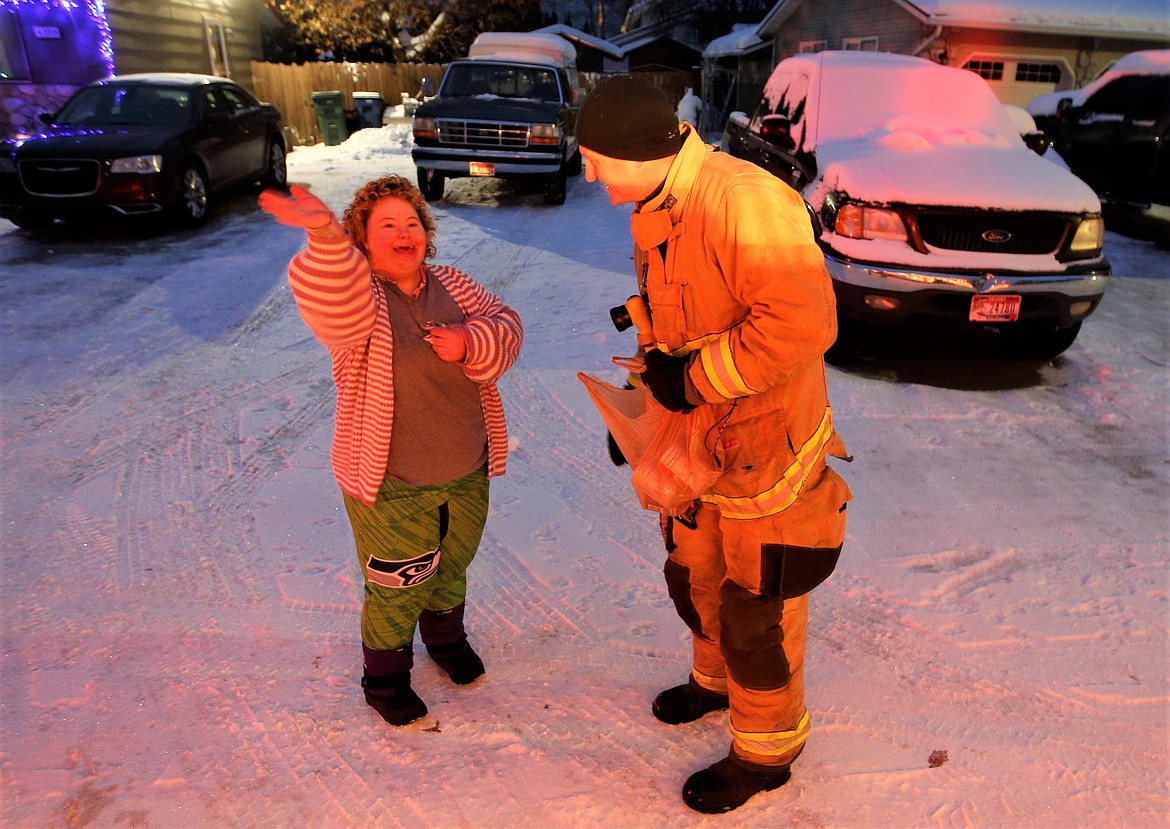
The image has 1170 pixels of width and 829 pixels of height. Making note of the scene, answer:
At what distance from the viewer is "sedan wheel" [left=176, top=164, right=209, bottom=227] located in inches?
366

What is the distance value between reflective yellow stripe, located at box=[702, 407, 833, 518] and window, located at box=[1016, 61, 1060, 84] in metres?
19.3

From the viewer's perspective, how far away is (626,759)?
8.36ft

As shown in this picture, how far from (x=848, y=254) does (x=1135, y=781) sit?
3.76m

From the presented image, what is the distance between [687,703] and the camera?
8.82 ft

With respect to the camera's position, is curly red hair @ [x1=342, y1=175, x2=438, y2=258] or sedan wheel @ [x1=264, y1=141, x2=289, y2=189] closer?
curly red hair @ [x1=342, y1=175, x2=438, y2=258]

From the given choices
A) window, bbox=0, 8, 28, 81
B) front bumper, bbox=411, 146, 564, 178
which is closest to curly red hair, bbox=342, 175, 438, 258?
front bumper, bbox=411, 146, 564, 178

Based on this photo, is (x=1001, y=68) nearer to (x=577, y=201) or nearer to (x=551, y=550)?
(x=577, y=201)

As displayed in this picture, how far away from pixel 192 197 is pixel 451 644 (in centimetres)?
856

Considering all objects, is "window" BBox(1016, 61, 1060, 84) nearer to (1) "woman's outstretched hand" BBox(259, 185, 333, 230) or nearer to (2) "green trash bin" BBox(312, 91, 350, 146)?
(2) "green trash bin" BBox(312, 91, 350, 146)

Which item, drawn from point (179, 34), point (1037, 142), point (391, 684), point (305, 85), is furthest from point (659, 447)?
point (305, 85)

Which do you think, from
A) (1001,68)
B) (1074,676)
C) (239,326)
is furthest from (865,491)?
(1001,68)

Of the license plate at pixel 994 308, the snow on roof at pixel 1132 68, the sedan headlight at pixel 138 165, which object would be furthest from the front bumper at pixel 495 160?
the snow on roof at pixel 1132 68

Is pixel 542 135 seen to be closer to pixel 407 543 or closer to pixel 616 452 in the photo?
pixel 616 452

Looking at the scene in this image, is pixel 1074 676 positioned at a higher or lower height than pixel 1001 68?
lower
